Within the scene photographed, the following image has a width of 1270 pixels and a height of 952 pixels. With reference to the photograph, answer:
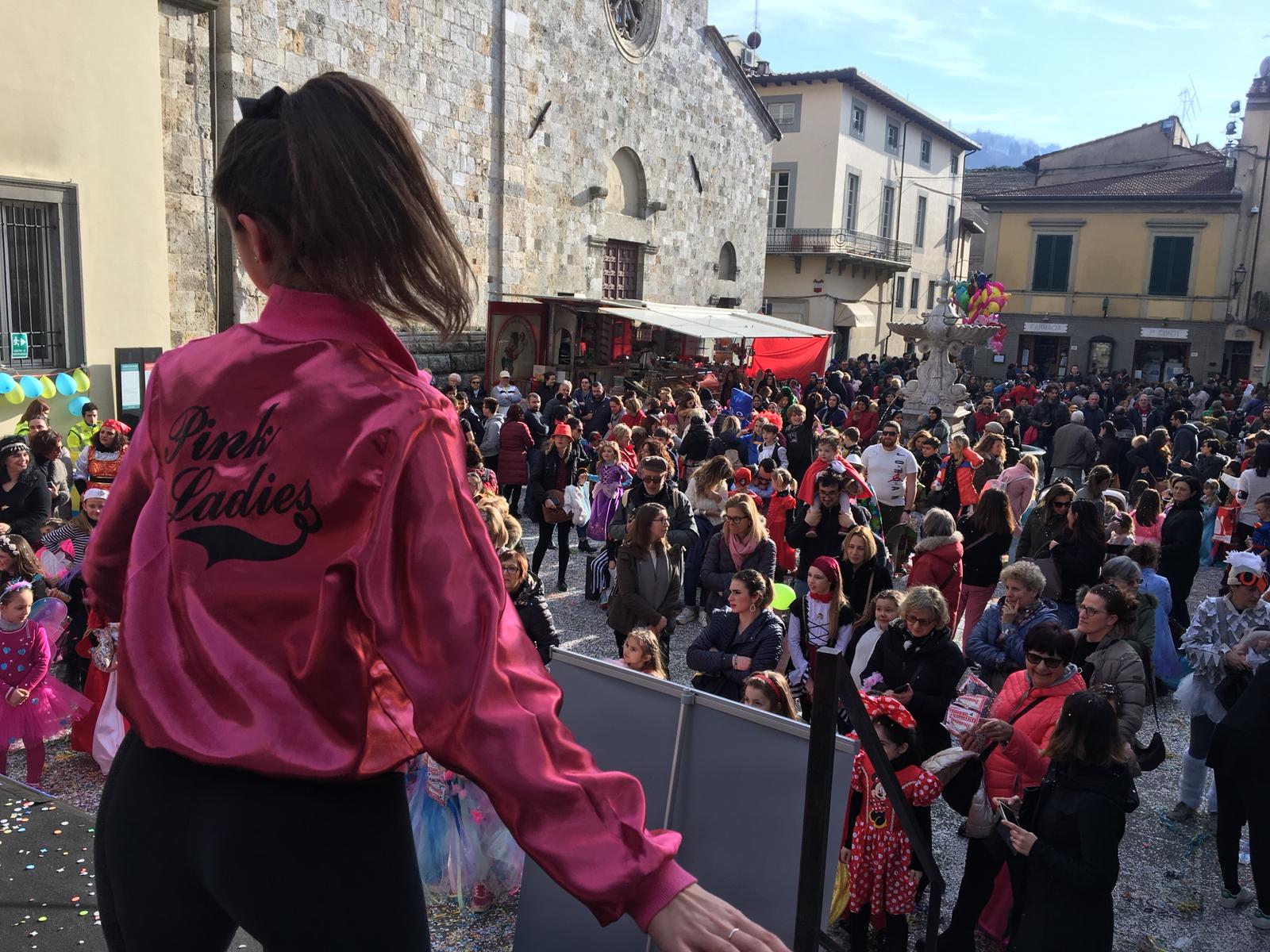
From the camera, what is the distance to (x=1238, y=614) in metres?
Answer: 5.92

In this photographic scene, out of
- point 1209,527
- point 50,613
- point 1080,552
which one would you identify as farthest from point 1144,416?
point 50,613

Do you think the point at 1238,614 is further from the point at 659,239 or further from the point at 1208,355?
the point at 1208,355

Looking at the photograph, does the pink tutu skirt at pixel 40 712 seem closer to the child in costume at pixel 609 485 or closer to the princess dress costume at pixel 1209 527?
the child in costume at pixel 609 485

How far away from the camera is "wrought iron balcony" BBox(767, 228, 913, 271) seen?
38094mm

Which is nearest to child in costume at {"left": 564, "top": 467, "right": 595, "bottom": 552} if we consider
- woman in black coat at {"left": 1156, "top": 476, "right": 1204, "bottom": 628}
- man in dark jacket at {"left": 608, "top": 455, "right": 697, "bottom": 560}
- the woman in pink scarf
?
man in dark jacket at {"left": 608, "top": 455, "right": 697, "bottom": 560}

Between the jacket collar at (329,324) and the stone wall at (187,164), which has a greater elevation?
the stone wall at (187,164)

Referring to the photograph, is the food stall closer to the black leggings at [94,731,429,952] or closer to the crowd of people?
the crowd of people

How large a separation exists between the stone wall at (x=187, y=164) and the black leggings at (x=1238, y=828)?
1302cm

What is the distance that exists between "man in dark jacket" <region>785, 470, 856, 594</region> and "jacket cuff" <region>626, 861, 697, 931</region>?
22.8ft

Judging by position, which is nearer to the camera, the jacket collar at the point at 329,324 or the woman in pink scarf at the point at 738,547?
the jacket collar at the point at 329,324

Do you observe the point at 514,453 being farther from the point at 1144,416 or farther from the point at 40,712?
the point at 1144,416

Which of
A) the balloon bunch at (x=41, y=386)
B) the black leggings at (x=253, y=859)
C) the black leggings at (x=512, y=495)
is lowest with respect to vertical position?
the black leggings at (x=512, y=495)

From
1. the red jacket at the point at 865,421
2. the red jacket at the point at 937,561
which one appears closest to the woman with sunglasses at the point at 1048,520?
the red jacket at the point at 937,561

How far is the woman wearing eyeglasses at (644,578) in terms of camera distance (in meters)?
7.13
